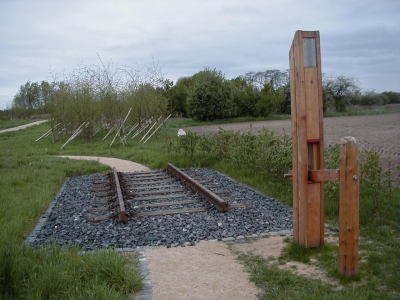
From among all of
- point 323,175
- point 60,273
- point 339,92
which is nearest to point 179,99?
point 339,92

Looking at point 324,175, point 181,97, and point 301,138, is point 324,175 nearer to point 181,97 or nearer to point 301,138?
point 301,138

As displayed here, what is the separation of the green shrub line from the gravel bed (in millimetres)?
357

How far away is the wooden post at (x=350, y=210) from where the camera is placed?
392cm

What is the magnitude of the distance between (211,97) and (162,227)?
35.8 metres

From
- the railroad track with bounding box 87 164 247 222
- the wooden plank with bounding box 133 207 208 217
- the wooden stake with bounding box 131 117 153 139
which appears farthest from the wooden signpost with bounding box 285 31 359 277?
the wooden stake with bounding box 131 117 153 139

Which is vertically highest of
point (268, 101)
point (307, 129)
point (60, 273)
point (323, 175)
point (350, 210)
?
point (268, 101)

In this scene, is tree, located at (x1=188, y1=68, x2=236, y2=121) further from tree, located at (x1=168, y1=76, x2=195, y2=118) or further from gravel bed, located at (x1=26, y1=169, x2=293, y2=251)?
gravel bed, located at (x1=26, y1=169, x2=293, y2=251)

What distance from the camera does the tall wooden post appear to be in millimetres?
4586

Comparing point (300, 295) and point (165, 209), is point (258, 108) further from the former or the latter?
point (300, 295)

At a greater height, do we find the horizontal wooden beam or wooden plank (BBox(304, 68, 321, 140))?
wooden plank (BBox(304, 68, 321, 140))

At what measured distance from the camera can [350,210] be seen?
3.94m

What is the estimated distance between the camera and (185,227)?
5.96 metres

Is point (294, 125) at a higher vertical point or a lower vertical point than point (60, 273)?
higher

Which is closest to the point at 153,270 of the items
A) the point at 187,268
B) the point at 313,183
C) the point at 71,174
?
the point at 187,268
